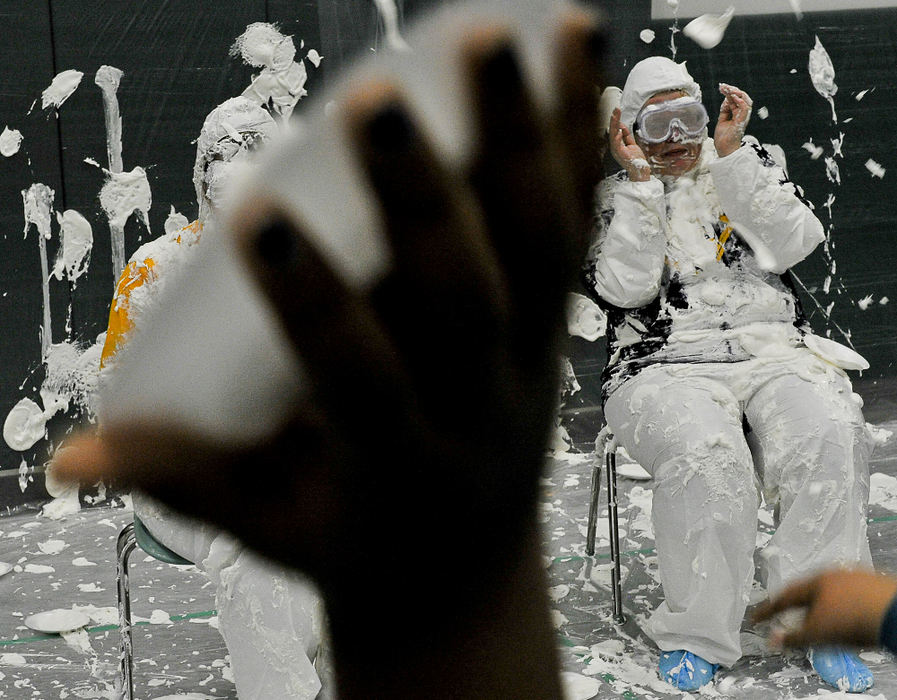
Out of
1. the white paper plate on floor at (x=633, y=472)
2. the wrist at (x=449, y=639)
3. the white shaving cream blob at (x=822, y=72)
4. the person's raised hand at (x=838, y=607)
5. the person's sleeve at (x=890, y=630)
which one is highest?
the white shaving cream blob at (x=822, y=72)

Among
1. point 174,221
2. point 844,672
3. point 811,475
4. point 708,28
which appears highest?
point 708,28

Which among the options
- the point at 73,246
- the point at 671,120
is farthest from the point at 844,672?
the point at 73,246

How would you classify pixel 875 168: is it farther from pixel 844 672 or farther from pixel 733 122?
pixel 844 672

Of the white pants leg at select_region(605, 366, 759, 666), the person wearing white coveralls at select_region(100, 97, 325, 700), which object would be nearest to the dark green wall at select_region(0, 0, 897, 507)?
the white pants leg at select_region(605, 366, 759, 666)

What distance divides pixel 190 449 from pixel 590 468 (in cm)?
319

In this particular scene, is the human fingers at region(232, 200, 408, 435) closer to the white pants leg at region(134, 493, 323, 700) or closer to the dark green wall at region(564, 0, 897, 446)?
the white pants leg at region(134, 493, 323, 700)

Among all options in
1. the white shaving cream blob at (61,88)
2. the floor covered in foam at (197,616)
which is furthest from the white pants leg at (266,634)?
the white shaving cream blob at (61,88)

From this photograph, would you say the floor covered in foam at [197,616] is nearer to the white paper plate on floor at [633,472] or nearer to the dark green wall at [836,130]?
the white paper plate on floor at [633,472]

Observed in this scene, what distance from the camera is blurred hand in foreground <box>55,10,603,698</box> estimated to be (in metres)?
0.27

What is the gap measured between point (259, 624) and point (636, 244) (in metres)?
1.12

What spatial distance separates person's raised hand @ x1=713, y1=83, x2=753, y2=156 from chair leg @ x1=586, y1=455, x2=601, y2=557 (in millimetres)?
785

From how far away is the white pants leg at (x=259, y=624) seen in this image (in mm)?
1866

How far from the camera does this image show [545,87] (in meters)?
0.28

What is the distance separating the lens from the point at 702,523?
6.91 ft
